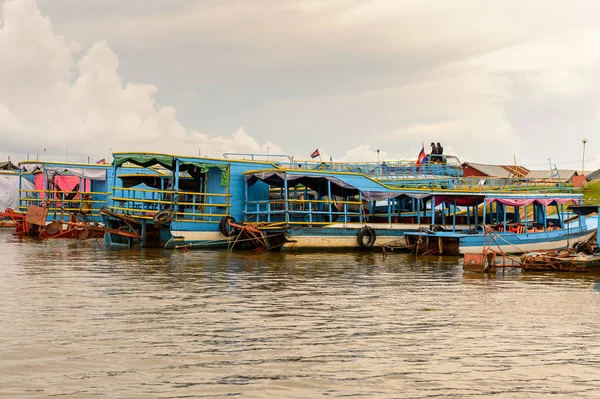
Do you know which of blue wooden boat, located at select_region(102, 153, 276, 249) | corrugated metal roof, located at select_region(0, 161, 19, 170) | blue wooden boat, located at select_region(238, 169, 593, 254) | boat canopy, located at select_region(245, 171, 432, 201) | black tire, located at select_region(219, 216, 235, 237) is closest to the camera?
blue wooden boat, located at select_region(102, 153, 276, 249)

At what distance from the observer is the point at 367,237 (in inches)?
1008

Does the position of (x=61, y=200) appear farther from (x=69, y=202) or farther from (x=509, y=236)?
(x=509, y=236)

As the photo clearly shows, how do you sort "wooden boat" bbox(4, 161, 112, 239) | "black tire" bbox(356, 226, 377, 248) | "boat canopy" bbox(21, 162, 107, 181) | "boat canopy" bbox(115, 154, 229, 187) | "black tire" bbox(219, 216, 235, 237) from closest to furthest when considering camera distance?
"boat canopy" bbox(115, 154, 229, 187), "black tire" bbox(219, 216, 235, 237), "black tire" bbox(356, 226, 377, 248), "wooden boat" bbox(4, 161, 112, 239), "boat canopy" bbox(21, 162, 107, 181)

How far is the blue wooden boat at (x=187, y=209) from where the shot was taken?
78.9ft

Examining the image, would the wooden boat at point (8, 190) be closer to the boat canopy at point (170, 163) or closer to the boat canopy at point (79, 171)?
the boat canopy at point (79, 171)

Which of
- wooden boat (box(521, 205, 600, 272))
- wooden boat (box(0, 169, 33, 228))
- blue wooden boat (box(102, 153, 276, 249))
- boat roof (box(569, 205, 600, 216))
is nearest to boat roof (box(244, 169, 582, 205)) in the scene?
blue wooden boat (box(102, 153, 276, 249))

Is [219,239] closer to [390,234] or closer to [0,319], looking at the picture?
[390,234]

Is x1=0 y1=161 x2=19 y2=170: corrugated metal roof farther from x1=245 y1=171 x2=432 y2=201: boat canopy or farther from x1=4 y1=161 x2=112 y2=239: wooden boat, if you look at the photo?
x1=245 y1=171 x2=432 y2=201: boat canopy

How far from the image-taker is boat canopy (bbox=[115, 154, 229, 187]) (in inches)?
952

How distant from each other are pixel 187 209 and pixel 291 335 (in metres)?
16.9

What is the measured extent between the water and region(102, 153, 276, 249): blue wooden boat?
7180 millimetres

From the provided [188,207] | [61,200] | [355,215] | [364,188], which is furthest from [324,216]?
[61,200]

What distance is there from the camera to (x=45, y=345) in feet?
27.1

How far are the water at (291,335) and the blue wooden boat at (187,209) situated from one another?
7.18m
